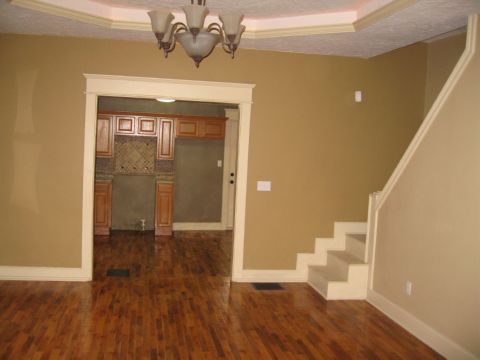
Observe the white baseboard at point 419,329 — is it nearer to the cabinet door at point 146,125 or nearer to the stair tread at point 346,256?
the stair tread at point 346,256

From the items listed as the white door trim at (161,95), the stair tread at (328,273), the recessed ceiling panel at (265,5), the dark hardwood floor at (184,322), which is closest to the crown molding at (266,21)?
the recessed ceiling panel at (265,5)

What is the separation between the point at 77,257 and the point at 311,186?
2821 mm

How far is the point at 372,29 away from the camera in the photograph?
4246 millimetres

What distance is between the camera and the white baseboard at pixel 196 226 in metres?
8.74

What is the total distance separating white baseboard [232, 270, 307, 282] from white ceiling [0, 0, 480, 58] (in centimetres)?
261

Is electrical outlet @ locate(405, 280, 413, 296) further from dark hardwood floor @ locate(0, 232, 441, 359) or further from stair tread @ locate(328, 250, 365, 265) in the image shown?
stair tread @ locate(328, 250, 365, 265)

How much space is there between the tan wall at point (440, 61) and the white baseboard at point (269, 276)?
264 cm

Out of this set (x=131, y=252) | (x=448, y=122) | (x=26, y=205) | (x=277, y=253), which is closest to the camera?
(x=448, y=122)

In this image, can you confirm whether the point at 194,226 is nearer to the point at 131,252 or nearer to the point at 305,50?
the point at 131,252

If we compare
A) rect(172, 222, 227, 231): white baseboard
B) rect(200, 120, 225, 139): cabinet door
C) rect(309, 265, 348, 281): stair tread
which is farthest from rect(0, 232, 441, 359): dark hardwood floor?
rect(200, 120, 225, 139): cabinet door

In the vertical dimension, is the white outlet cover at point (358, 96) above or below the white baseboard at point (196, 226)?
above

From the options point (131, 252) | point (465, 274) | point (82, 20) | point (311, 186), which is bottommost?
point (131, 252)

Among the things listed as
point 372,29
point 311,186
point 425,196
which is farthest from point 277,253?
point 372,29

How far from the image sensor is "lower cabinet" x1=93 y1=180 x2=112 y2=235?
797cm
